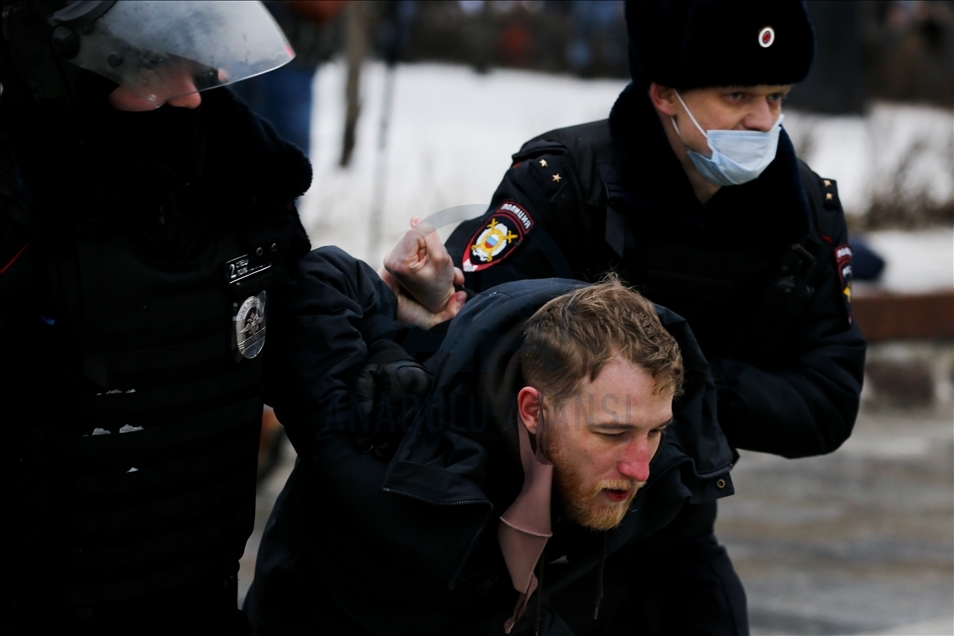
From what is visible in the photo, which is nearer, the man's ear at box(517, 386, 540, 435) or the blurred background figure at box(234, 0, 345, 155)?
the man's ear at box(517, 386, 540, 435)

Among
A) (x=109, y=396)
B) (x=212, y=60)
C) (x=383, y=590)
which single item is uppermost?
(x=212, y=60)

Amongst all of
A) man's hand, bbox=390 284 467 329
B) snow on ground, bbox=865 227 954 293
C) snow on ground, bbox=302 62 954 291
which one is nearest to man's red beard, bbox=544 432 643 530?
man's hand, bbox=390 284 467 329

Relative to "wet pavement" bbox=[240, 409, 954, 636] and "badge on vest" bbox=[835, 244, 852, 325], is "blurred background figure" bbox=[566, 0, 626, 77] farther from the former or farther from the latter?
"badge on vest" bbox=[835, 244, 852, 325]

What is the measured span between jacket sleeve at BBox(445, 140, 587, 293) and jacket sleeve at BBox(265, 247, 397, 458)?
48 centimetres

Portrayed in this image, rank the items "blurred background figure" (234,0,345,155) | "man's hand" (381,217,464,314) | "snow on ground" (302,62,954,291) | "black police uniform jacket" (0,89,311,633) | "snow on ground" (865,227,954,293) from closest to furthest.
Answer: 1. "black police uniform jacket" (0,89,311,633)
2. "man's hand" (381,217,464,314)
3. "blurred background figure" (234,0,345,155)
4. "snow on ground" (865,227,954,293)
5. "snow on ground" (302,62,954,291)

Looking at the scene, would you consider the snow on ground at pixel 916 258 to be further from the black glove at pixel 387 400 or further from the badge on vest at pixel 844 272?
the black glove at pixel 387 400

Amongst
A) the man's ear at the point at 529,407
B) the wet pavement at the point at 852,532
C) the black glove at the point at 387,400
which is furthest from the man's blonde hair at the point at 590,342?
the wet pavement at the point at 852,532

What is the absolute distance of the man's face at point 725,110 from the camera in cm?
297

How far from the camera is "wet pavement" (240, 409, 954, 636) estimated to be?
4609mm

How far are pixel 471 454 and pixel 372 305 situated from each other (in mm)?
457

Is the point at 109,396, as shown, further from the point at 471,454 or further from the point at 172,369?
the point at 471,454

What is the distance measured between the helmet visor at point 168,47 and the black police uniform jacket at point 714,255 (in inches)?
35.5

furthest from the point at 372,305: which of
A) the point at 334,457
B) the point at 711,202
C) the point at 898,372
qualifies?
the point at 898,372

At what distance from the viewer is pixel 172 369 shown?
6.92ft
